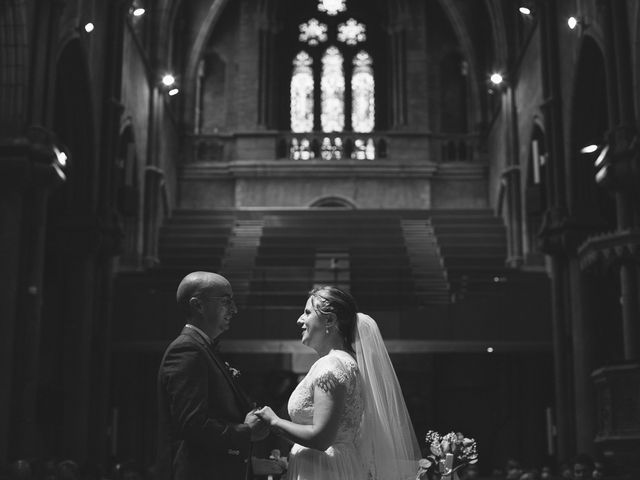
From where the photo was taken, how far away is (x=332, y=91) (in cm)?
3200

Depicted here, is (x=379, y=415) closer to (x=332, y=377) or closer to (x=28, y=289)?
(x=332, y=377)

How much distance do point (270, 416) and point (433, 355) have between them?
60.1 feet

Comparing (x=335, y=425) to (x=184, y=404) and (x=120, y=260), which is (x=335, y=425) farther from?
(x=120, y=260)

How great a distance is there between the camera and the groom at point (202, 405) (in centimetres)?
428

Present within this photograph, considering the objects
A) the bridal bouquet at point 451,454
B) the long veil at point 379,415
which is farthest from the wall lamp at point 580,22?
the long veil at point 379,415

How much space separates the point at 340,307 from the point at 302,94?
2771cm

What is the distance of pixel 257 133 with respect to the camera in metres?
30.2

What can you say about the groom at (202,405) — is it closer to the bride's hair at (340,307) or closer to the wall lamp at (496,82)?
the bride's hair at (340,307)

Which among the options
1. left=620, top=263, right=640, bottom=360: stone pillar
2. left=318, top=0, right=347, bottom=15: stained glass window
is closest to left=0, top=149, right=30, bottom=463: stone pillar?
left=620, top=263, right=640, bottom=360: stone pillar

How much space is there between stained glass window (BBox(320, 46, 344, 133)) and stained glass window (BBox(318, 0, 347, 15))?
1144 mm

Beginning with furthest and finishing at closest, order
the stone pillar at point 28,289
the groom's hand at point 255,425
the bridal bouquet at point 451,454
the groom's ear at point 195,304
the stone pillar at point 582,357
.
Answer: the stone pillar at point 582,357, the stone pillar at point 28,289, the bridal bouquet at point 451,454, the groom's ear at point 195,304, the groom's hand at point 255,425

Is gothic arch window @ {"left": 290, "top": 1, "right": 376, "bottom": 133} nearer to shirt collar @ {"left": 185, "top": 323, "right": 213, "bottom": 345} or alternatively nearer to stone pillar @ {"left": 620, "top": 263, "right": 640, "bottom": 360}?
stone pillar @ {"left": 620, "top": 263, "right": 640, "bottom": 360}

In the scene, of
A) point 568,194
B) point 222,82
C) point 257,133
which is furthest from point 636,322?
point 222,82

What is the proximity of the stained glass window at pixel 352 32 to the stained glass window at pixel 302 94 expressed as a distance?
4.37 ft
